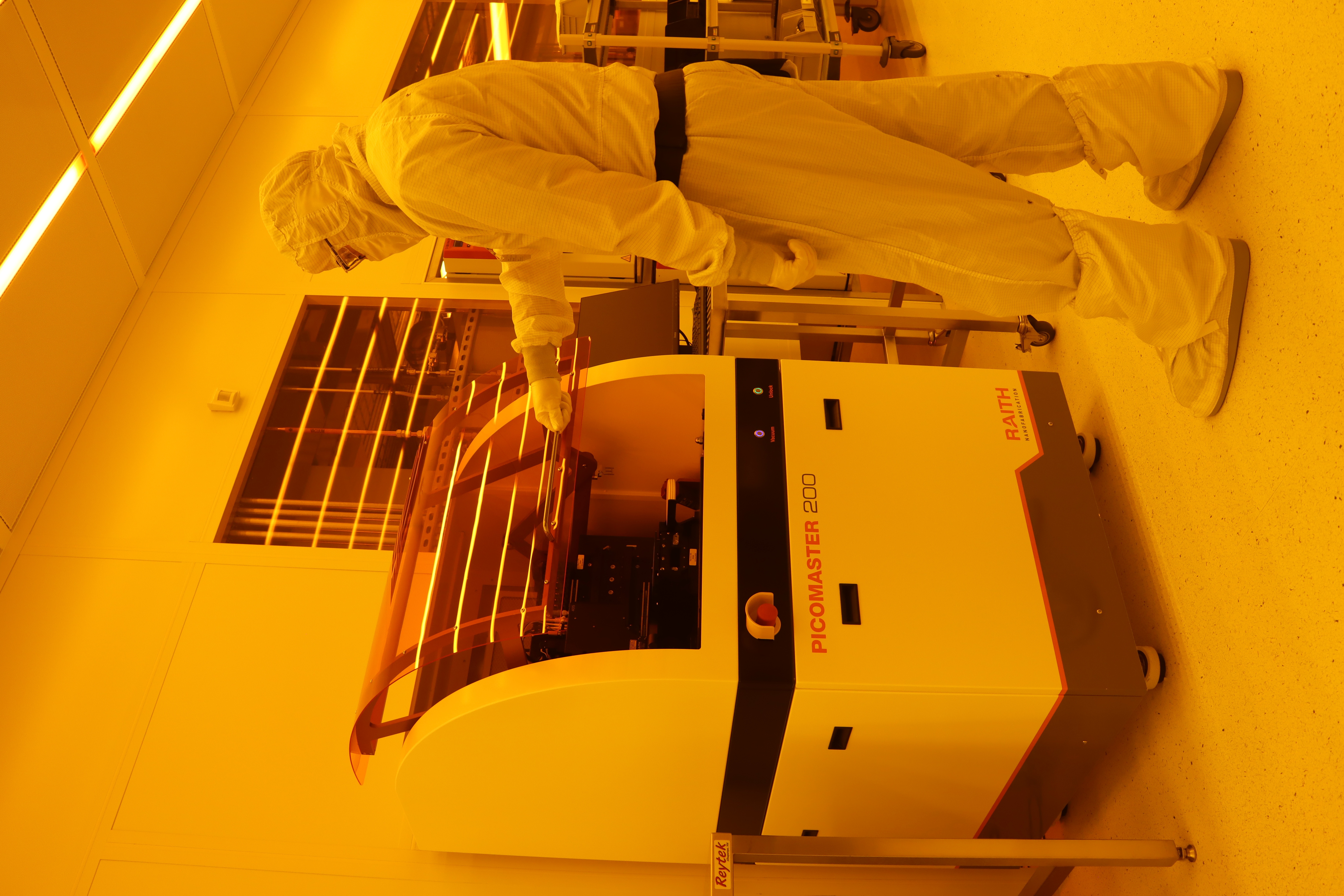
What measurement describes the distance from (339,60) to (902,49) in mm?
3111

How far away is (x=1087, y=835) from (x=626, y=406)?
5.81 ft

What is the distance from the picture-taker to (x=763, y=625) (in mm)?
1914

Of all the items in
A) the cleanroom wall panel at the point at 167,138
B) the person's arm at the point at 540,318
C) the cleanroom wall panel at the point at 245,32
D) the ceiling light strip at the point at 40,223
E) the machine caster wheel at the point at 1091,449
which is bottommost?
the machine caster wheel at the point at 1091,449

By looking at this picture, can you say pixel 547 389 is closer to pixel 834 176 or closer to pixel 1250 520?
pixel 834 176

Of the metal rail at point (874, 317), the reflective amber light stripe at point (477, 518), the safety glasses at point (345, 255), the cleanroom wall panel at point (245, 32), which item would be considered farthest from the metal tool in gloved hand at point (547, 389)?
the cleanroom wall panel at point (245, 32)

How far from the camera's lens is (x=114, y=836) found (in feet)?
8.35

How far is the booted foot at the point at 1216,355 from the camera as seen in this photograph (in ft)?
6.26

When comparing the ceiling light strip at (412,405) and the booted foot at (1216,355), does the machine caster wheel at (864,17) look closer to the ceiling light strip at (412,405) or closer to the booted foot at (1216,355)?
the ceiling light strip at (412,405)

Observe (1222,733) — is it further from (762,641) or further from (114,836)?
(114,836)

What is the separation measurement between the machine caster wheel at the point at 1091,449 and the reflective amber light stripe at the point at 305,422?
2781 millimetres

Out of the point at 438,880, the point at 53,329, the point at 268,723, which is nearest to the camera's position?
the point at 438,880

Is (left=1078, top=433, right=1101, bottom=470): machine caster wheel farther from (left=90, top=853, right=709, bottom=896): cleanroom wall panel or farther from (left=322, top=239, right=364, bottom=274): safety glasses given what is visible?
(left=322, top=239, right=364, bottom=274): safety glasses

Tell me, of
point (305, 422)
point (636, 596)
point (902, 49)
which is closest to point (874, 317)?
point (636, 596)

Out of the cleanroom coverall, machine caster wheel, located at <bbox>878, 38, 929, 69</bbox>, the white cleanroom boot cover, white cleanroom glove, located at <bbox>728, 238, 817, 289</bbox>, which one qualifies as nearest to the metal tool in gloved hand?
the cleanroom coverall
